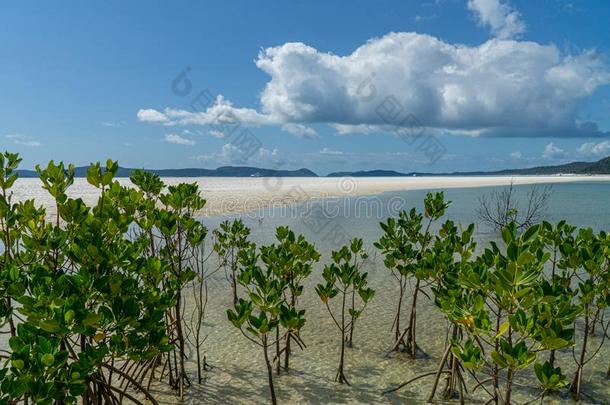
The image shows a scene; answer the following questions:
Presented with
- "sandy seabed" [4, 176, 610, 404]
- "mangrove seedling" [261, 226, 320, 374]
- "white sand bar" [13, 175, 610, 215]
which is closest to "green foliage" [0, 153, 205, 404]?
"mangrove seedling" [261, 226, 320, 374]

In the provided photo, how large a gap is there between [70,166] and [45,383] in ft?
5.87

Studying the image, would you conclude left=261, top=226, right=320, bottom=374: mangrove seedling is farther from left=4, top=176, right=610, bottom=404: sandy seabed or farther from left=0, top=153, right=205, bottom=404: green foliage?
left=0, top=153, right=205, bottom=404: green foliage

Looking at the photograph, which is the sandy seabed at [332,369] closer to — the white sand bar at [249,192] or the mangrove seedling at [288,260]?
the mangrove seedling at [288,260]

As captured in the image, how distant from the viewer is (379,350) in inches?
191

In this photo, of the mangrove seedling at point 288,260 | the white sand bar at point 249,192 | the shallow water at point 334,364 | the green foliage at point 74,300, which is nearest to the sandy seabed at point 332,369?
the shallow water at point 334,364

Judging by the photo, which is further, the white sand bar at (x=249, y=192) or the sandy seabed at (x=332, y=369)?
the white sand bar at (x=249, y=192)

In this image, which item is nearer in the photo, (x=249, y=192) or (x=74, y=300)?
(x=74, y=300)

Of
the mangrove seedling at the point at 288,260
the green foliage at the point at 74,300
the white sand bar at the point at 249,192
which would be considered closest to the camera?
the green foliage at the point at 74,300

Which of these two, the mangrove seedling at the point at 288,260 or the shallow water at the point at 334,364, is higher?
the mangrove seedling at the point at 288,260

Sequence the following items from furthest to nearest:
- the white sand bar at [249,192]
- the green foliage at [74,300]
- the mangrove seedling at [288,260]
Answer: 1. the white sand bar at [249,192]
2. the mangrove seedling at [288,260]
3. the green foliage at [74,300]

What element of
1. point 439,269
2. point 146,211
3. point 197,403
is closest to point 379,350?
point 439,269

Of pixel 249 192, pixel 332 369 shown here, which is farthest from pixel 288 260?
pixel 249 192

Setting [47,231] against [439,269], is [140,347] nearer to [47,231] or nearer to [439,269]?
[47,231]

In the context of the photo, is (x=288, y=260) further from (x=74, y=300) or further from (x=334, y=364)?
(x=74, y=300)
